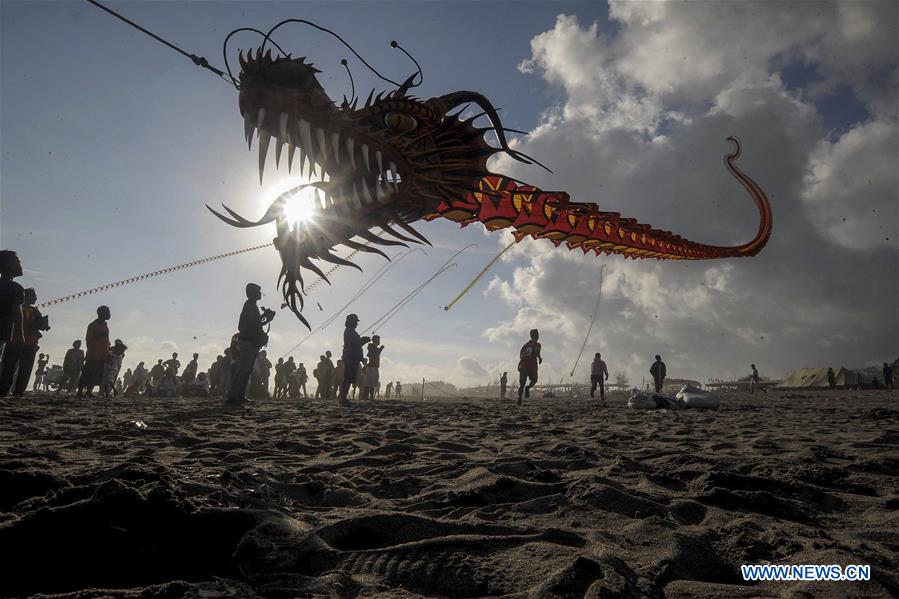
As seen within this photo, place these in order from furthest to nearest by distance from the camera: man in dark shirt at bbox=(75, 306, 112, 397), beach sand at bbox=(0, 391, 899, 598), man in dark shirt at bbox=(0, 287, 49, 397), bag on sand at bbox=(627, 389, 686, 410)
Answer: man in dark shirt at bbox=(75, 306, 112, 397), bag on sand at bbox=(627, 389, 686, 410), man in dark shirt at bbox=(0, 287, 49, 397), beach sand at bbox=(0, 391, 899, 598)

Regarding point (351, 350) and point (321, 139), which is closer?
point (321, 139)

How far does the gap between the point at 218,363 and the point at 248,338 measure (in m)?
10.1

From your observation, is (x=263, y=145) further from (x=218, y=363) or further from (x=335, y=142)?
(x=218, y=363)

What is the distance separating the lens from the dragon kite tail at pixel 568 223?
4.79 m

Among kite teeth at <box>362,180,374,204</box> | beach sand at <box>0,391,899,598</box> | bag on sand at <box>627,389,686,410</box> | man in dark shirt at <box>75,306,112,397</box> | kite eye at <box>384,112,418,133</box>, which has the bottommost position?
beach sand at <box>0,391,899,598</box>

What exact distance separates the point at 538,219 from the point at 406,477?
12.7 ft

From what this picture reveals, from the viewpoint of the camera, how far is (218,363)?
1669 cm

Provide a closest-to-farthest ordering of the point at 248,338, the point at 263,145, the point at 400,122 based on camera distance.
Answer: the point at 263,145 → the point at 400,122 → the point at 248,338

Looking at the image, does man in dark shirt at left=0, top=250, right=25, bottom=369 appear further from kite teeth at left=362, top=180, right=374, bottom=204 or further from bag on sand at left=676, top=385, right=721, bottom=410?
bag on sand at left=676, top=385, right=721, bottom=410

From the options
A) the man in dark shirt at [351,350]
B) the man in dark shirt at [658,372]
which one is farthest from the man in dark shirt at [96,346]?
the man in dark shirt at [658,372]

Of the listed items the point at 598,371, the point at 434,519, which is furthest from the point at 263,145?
the point at 598,371

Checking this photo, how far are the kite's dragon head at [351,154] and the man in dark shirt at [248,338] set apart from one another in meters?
4.90

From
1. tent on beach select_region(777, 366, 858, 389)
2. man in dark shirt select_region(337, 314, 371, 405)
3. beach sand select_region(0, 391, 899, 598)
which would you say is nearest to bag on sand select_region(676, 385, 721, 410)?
beach sand select_region(0, 391, 899, 598)

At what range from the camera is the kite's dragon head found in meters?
3.09
